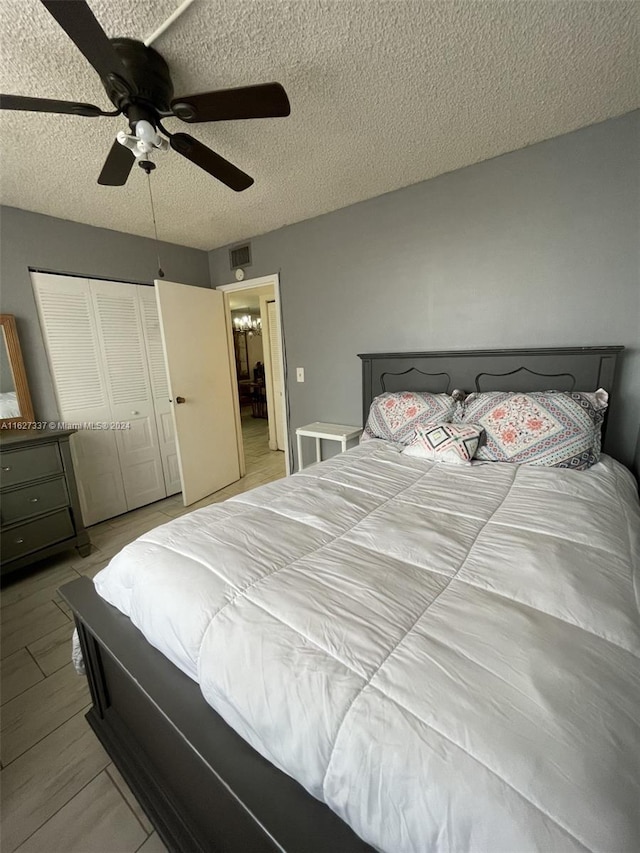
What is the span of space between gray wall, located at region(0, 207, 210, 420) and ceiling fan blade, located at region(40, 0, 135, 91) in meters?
1.94

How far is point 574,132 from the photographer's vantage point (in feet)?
6.04

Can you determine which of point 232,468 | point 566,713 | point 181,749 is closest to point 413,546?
point 566,713

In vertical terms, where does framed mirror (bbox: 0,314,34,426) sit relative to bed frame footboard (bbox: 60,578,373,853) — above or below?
above

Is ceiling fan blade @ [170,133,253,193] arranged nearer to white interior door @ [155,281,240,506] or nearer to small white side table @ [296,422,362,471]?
white interior door @ [155,281,240,506]

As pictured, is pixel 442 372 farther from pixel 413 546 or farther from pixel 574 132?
pixel 413 546

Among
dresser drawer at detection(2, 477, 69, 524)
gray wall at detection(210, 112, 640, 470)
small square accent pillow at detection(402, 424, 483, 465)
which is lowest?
dresser drawer at detection(2, 477, 69, 524)

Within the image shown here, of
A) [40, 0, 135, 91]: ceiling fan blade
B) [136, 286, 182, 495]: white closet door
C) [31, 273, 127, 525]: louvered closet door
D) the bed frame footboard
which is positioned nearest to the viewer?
the bed frame footboard

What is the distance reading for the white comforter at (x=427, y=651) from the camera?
0.52m

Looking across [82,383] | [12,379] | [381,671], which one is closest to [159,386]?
[82,383]

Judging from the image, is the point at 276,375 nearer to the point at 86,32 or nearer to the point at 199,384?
the point at 199,384

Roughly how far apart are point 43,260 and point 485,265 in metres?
3.06

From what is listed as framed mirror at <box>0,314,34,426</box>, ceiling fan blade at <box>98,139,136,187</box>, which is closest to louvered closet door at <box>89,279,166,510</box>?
framed mirror at <box>0,314,34,426</box>

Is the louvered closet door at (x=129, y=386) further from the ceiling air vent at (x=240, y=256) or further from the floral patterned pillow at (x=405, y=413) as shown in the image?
the floral patterned pillow at (x=405, y=413)

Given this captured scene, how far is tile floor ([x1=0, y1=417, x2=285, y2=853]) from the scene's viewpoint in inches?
41.4
